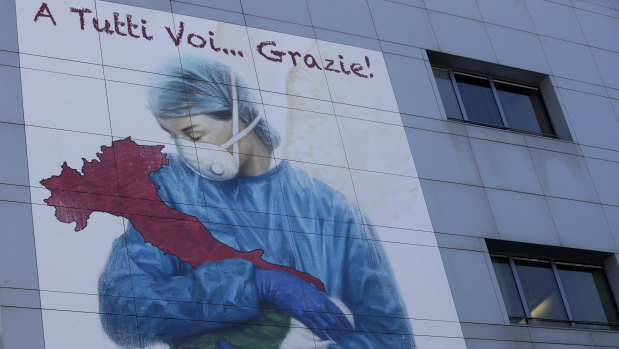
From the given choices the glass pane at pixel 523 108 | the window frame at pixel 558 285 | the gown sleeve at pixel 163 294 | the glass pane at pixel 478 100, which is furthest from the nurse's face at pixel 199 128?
the glass pane at pixel 523 108

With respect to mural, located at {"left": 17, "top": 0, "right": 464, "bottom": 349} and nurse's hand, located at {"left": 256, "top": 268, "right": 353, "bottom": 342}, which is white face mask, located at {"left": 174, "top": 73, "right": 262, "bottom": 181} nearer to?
mural, located at {"left": 17, "top": 0, "right": 464, "bottom": 349}

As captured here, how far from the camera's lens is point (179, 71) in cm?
1789

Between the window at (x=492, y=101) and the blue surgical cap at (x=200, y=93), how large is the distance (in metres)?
4.82

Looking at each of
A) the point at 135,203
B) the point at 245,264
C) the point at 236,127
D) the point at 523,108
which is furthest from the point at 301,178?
the point at 523,108

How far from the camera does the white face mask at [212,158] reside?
55.3 feet

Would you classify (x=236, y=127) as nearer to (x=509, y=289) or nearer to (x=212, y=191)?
(x=212, y=191)

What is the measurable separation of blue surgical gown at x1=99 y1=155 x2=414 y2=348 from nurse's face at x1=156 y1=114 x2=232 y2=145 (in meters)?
0.67

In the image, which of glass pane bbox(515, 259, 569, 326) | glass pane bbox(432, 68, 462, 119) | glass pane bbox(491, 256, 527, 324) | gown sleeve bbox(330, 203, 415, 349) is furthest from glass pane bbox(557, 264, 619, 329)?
gown sleeve bbox(330, 203, 415, 349)

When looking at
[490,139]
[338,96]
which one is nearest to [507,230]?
[490,139]

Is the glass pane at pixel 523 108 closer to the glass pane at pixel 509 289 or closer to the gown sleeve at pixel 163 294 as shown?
the glass pane at pixel 509 289

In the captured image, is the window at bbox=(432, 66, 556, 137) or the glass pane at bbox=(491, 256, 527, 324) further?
the window at bbox=(432, 66, 556, 137)

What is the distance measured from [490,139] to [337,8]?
414cm

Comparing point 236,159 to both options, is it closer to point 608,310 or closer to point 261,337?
point 261,337

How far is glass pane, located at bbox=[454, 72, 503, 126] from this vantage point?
70.6 ft
